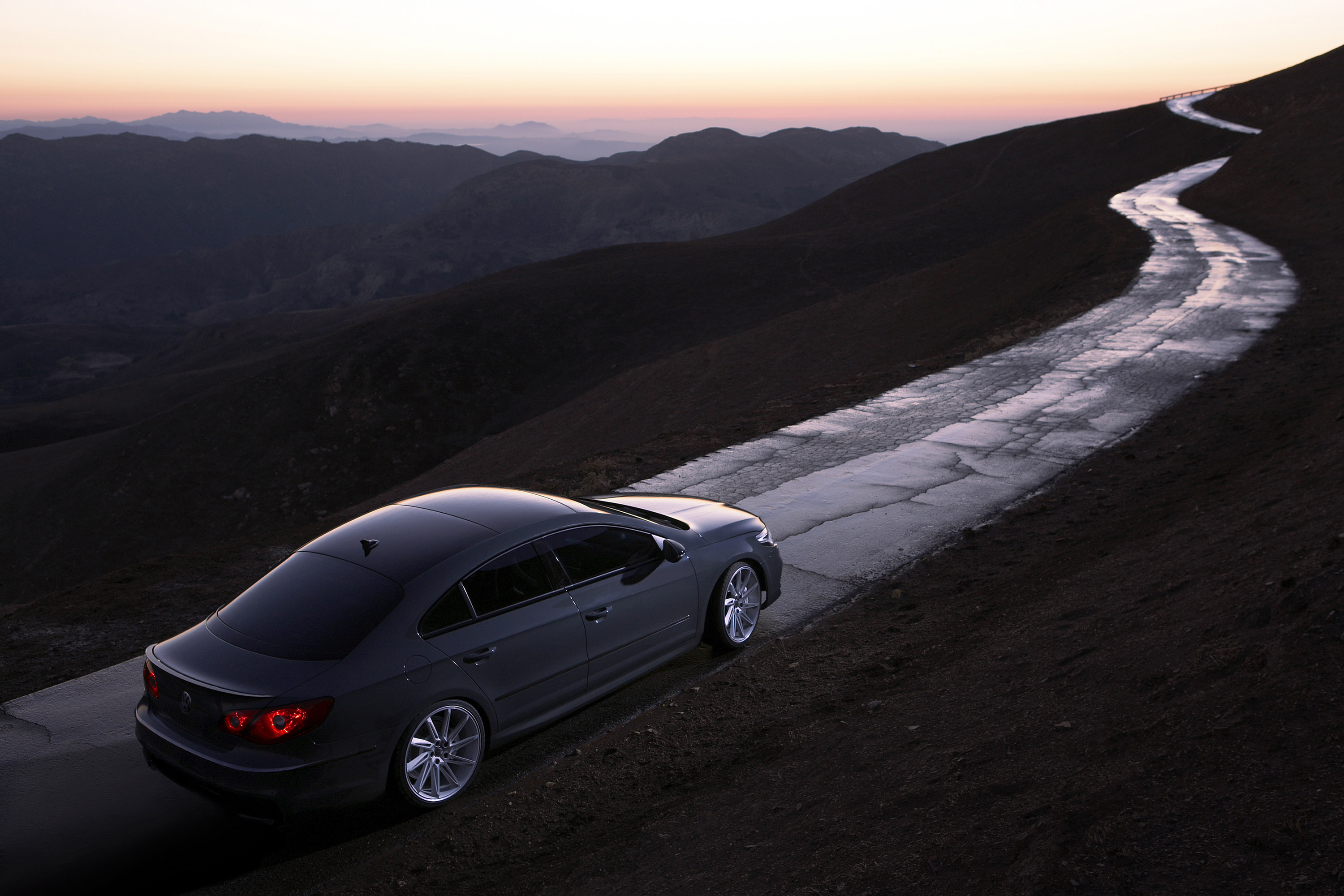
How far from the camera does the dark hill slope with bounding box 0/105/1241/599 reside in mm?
33594

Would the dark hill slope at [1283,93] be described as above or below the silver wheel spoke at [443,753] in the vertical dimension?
above

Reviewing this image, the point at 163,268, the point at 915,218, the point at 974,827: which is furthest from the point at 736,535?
the point at 163,268

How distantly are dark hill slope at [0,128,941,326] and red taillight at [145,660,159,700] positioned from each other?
152 m

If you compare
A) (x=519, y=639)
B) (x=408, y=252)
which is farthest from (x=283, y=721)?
(x=408, y=252)

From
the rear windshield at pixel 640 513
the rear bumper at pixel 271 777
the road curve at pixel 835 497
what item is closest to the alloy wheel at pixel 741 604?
the road curve at pixel 835 497

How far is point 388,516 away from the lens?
519cm

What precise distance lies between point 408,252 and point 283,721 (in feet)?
552

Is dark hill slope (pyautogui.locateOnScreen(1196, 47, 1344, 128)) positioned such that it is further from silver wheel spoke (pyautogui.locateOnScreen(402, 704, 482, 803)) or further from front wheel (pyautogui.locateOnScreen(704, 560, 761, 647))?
silver wheel spoke (pyautogui.locateOnScreen(402, 704, 482, 803))

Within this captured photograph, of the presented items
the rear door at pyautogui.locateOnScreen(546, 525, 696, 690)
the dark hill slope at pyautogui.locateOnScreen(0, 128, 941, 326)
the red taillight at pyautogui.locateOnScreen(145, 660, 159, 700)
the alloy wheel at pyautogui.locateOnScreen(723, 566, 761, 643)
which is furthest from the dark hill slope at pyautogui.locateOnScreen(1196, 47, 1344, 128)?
the dark hill slope at pyautogui.locateOnScreen(0, 128, 941, 326)

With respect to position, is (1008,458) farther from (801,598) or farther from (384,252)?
(384,252)

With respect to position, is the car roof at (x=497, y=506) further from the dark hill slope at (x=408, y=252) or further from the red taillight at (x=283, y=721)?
the dark hill slope at (x=408, y=252)

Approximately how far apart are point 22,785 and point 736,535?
4.51 meters

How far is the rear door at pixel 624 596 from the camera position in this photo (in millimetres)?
5180

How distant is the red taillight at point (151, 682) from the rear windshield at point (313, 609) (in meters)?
0.41
